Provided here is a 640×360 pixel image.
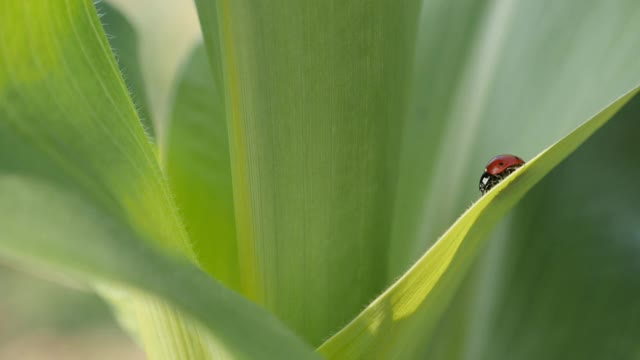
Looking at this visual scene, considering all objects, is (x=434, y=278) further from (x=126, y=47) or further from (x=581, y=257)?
(x=126, y=47)

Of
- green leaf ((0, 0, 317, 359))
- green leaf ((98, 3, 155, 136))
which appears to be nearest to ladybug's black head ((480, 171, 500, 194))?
green leaf ((0, 0, 317, 359))

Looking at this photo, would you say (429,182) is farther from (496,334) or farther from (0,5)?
(0,5)

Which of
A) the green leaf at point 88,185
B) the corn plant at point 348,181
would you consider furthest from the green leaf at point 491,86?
the green leaf at point 88,185

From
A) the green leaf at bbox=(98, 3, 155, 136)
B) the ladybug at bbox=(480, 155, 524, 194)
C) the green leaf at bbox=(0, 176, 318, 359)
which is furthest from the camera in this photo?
the green leaf at bbox=(98, 3, 155, 136)

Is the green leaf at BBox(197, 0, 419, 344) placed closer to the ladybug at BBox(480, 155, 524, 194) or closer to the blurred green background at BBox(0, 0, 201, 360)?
the ladybug at BBox(480, 155, 524, 194)

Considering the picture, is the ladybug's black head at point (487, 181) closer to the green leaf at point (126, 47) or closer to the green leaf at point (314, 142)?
the green leaf at point (314, 142)

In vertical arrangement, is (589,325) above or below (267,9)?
below

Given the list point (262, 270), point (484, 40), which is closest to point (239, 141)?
point (262, 270)
